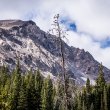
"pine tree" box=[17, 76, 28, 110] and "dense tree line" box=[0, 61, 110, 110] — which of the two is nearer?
"dense tree line" box=[0, 61, 110, 110]

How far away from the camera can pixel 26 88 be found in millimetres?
108438

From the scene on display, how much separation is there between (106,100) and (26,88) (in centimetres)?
3850

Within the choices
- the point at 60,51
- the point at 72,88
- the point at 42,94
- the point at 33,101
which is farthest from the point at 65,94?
the point at 42,94

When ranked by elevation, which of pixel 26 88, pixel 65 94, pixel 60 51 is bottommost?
pixel 65 94

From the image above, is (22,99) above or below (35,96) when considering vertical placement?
below

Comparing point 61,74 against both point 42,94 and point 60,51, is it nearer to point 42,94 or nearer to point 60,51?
point 60,51

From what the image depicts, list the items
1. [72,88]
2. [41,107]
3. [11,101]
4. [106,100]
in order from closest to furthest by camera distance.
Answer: [72,88], [11,101], [41,107], [106,100]

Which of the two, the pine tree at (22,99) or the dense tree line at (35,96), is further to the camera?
the pine tree at (22,99)

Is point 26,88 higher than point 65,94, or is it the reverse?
point 26,88

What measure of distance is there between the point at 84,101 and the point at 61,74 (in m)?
129

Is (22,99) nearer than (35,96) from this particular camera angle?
Yes

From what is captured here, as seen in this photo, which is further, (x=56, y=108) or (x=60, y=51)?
(x=56, y=108)

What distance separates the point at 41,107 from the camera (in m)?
118

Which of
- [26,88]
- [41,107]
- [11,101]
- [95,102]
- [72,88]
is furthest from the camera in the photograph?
[95,102]
